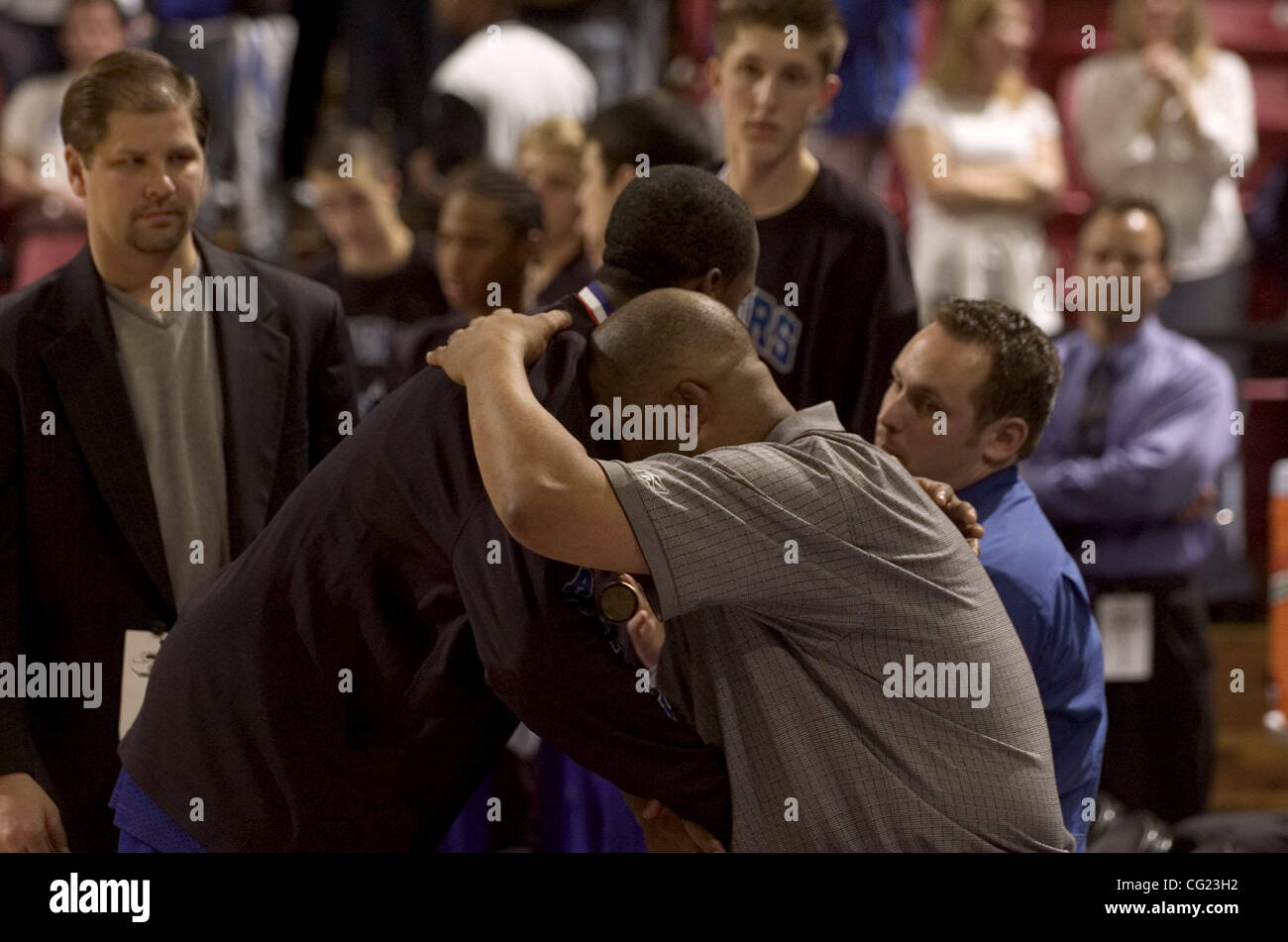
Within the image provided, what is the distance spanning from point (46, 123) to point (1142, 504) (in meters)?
3.84

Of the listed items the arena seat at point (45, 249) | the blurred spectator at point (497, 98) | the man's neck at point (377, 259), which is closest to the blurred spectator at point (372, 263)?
the man's neck at point (377, 259)

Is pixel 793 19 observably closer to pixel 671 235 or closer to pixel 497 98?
pixel 671 235

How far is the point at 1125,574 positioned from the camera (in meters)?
4.02

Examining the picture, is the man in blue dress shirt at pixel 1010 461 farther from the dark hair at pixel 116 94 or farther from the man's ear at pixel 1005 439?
the dark hair at pixel 116 94

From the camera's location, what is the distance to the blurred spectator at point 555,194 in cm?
394

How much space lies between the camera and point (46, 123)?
562 cm

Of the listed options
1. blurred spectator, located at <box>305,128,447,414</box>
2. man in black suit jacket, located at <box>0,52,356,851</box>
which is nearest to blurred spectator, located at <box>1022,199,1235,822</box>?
blurred spectator, located at <box>305,128,447,414</box>

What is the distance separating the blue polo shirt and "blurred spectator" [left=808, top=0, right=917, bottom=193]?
3.33 metres

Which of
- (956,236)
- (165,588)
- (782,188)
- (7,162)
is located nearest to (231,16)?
(7,162)

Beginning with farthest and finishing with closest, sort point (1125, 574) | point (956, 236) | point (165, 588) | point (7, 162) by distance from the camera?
point (7, 162) < point (956, 236) < point (1125, 574) < point (165, 588)

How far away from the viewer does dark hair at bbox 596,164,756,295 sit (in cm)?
221

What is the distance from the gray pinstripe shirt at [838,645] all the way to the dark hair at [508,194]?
1.77 meters
